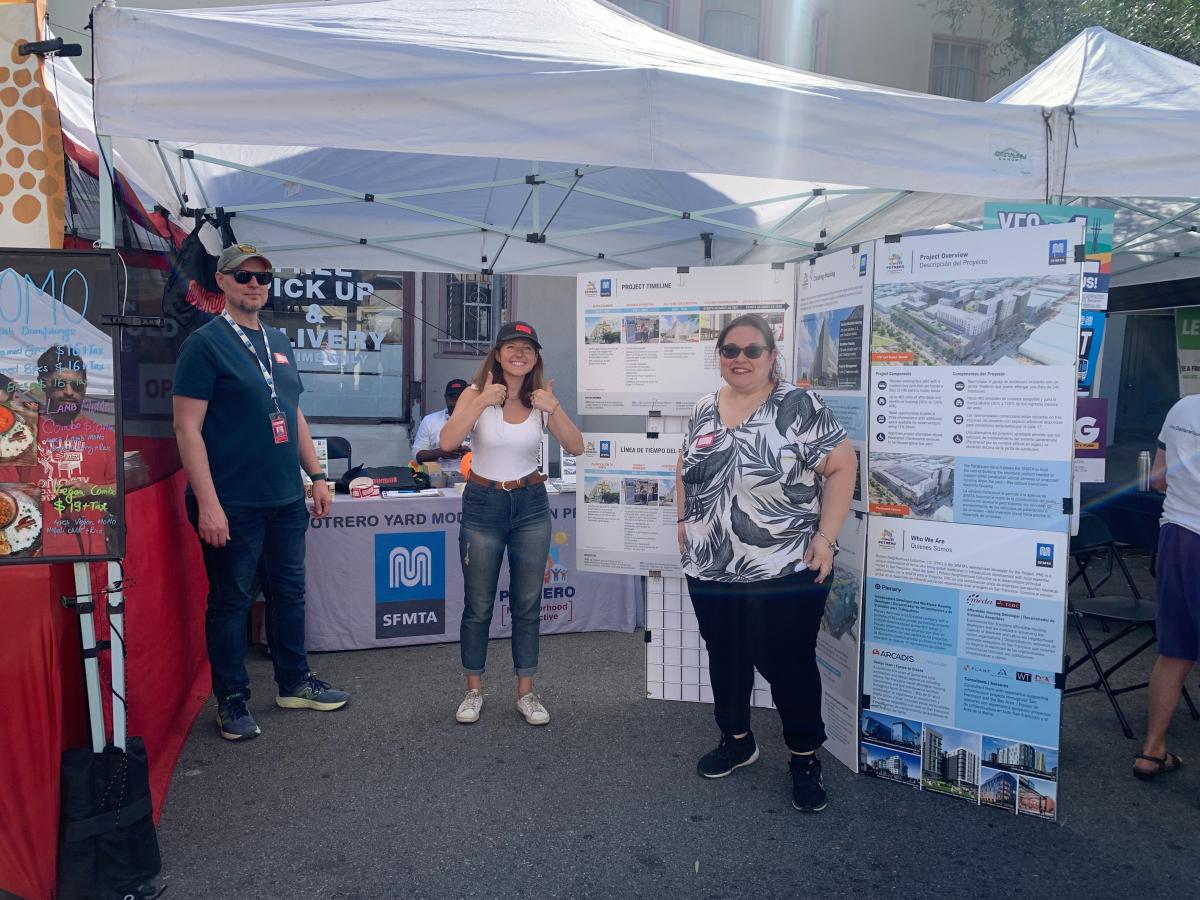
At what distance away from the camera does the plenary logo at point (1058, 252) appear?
2887 millimetres

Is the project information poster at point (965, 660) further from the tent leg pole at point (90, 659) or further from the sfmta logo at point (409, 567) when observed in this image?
the tent leg pole at point (90, 659)

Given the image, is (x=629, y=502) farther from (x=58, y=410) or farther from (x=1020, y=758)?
(x=58, y=410)

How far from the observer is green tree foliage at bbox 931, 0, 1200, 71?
7660mm

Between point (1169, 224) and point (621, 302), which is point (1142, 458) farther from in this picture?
point (621, 302)

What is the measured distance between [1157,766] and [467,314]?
7449 mm

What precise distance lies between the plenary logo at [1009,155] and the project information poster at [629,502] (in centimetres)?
164

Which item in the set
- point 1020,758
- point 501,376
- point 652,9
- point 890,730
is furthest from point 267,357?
point 652,9

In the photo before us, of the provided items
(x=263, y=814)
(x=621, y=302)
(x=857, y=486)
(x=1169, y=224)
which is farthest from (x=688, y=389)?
(x=1169, y=224)

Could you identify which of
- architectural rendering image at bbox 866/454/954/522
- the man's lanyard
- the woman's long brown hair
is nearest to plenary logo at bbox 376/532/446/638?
the man's lanyard

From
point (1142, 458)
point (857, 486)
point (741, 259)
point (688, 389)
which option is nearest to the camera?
point (857, 486)

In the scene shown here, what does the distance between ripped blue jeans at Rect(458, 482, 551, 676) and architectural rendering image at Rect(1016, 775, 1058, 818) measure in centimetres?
199

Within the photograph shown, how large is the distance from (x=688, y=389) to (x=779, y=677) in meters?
1.30

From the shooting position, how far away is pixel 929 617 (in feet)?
10.5

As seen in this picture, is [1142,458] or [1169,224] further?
[1169,224]
